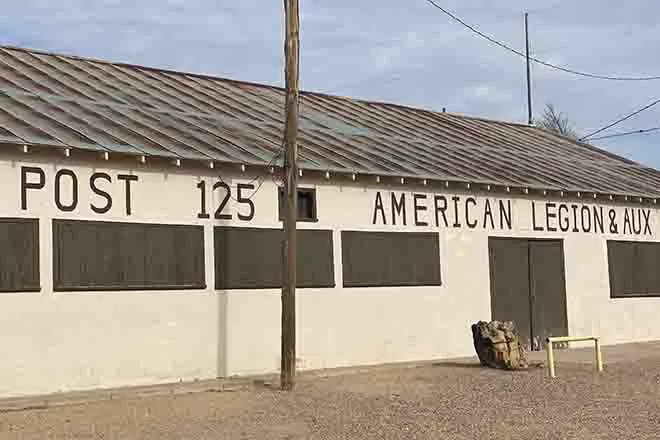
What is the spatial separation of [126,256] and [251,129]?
17.1 ft

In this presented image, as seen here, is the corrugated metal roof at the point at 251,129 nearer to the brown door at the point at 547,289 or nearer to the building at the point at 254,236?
the building at the point at 254,236

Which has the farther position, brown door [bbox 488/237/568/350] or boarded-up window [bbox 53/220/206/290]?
brown door [bbox 488/237/568/350]

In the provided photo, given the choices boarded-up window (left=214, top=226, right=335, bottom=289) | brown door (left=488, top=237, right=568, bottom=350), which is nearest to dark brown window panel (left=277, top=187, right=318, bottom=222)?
boarded-up window (left=214, top=226, right=335, bottom=289)

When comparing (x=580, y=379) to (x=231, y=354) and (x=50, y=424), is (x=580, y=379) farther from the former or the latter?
(x=50, y=424)

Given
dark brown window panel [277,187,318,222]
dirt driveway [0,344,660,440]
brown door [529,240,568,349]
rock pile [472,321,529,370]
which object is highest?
dark brown window panel [277,187,318,222]

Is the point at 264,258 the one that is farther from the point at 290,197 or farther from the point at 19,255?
the point at 19,255

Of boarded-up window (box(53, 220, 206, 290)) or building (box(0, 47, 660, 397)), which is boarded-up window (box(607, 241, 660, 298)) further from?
boarded-up window (box(53, 220, 206, 290))

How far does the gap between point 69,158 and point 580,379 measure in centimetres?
874

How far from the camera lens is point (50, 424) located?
487 inches

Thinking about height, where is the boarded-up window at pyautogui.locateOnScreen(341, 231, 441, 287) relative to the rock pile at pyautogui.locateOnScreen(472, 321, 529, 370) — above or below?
above

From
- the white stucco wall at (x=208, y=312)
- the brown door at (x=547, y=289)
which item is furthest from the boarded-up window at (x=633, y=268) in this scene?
the white stucco wall at (x=208, y=312)

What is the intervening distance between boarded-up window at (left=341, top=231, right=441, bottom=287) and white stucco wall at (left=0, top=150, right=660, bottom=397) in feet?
0.55

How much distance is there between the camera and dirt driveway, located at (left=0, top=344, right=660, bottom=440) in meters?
11.7

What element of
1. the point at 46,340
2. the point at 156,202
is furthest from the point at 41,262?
the point at 156,202
